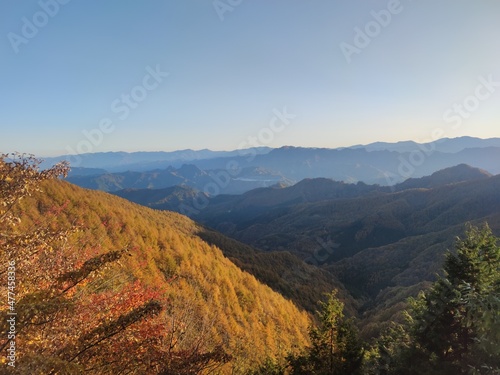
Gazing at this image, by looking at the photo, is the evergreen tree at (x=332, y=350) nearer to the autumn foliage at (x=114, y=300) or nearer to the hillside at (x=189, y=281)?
the autumn foliage at (x=114, y=300)

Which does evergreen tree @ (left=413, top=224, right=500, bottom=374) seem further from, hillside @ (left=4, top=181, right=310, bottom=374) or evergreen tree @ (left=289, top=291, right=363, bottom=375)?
hillside @ (left=4, top=181, right=310, bottom=374)

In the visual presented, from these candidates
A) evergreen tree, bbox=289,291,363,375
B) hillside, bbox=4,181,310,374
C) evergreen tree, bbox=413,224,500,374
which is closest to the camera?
evergreen tree, bbox=413,224,500,374

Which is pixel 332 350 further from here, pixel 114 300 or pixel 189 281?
pixel 189 281

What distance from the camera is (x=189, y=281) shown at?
22250mm

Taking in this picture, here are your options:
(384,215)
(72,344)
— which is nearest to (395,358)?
(72,344)

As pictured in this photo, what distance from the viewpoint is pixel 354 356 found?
13234 mm

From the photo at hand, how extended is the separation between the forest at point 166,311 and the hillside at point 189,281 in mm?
125

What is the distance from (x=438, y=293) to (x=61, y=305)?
1395 cm

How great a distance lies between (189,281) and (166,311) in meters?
6.91

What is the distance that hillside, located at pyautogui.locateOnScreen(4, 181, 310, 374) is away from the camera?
17.0m

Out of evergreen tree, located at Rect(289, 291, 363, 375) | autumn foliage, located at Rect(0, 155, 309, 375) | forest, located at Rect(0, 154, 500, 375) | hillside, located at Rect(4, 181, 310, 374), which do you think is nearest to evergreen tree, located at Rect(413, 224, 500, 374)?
forest, located at Rect(0, 154, 500, 375)

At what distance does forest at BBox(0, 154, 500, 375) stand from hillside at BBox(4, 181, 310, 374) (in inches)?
4.9

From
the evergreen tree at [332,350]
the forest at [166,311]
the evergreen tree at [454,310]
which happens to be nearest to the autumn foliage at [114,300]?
the forest at [166,311]

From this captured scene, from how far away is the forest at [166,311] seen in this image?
19.1 feet
